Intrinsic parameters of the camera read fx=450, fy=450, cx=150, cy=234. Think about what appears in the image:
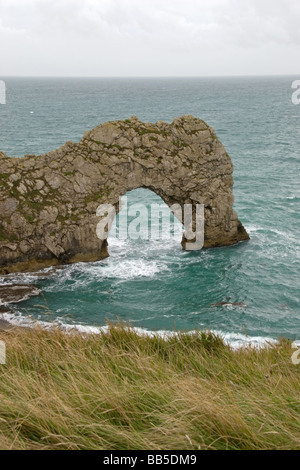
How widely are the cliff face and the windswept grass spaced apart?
20079mm

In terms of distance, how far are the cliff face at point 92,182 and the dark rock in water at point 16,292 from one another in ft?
6.30

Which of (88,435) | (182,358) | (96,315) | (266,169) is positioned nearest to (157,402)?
(88,435)

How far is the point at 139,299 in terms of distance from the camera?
26.5 metres

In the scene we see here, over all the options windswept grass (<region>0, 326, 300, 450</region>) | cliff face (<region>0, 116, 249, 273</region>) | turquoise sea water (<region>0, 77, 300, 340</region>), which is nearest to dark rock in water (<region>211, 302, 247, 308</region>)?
turquoise sea water (<region>0, 77, 300, 340</region>)

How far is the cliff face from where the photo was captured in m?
28.4

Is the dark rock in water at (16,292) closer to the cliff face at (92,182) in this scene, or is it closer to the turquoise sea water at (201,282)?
the turquoise sea water at (201,282)

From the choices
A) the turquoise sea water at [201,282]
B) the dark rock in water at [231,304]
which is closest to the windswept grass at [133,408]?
the turquoise sea water at [201,282]

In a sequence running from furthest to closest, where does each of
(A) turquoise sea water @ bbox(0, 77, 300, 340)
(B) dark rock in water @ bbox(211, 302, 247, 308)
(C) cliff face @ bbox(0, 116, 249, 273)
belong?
(C) cliff face @ bbox(0, 116, 249, 273) → (B) dark rock in water @ bbox(211, 302, 247, 308) → (A) turquoise sea water @ bbox(0, 77, 300, 340)

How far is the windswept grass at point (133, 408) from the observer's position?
5613mm

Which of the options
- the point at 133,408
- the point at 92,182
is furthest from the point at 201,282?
the point at 133,408

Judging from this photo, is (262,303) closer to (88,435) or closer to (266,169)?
(88,435)

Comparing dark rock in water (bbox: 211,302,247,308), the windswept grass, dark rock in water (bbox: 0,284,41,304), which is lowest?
dark rock in water (bbox: 211,302,247,308)

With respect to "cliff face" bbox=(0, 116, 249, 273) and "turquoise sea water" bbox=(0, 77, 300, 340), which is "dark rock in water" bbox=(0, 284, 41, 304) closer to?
"turquoise sea water" bbox=(0, 77, 300, 340)

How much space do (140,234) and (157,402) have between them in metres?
30.6
